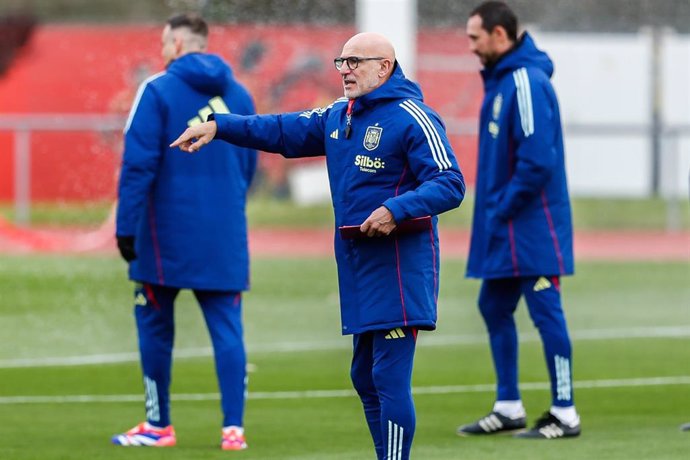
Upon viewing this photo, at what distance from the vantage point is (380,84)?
7133 mm

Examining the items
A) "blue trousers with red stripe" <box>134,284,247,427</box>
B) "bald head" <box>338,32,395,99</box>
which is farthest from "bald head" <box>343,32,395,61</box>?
"blue trousers with red stripe" <box>134,284,247,427</box>

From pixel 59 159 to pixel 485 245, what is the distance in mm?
18424

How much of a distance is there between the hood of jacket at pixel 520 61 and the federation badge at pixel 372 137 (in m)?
2.32

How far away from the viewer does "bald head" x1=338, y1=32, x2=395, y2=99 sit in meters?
7.09

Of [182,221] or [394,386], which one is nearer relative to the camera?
[394,386]

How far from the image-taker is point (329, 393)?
10.8m

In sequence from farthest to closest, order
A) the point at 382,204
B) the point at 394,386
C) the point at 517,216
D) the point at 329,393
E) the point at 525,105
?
the point at 329,393 < the point at 517,216 < the point at 525,105 < the point at 394,386 < the point at 382,204

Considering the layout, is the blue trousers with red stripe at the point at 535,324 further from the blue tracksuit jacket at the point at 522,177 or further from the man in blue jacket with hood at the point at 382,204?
the man in blue jacket with hood at the point at 382,204

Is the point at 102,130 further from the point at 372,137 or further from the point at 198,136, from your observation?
the point at 372,137

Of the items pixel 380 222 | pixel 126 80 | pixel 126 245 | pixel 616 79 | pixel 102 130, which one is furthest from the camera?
pixel 616 79

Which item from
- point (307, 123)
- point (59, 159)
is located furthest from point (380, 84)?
point (59, 159)

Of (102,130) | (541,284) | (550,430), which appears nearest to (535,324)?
(541,284)

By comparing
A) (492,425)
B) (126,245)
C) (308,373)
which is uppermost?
(126,245)

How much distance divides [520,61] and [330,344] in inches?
197
